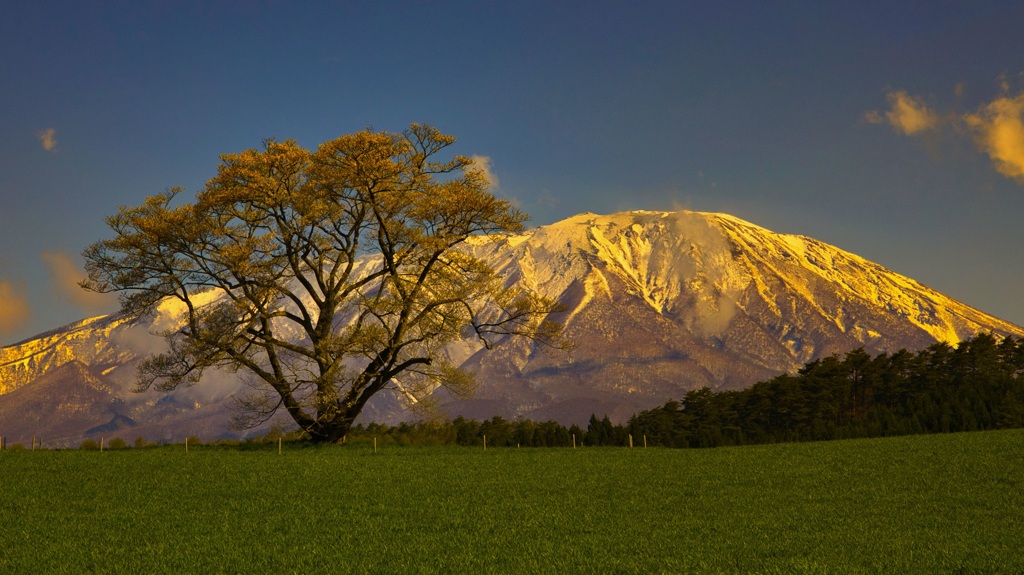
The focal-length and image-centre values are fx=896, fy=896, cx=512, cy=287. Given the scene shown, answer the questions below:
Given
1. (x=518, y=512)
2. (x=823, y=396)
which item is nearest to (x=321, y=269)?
(x=518, y=512)

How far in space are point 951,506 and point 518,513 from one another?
14.4m

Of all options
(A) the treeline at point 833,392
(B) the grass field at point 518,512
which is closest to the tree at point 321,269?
(B) the grass field at point 518,512

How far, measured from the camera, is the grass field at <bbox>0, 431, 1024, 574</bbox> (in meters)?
21.0

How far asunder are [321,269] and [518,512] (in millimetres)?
28069

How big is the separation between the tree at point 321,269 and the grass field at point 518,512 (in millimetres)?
4923

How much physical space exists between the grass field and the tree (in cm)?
492

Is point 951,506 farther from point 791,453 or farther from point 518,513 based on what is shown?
point 791,453

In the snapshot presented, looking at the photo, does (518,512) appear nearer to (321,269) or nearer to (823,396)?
(321,269)

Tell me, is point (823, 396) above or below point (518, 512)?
above

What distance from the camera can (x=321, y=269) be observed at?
53219 millimetres

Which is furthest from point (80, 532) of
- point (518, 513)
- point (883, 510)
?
point (883, 510)

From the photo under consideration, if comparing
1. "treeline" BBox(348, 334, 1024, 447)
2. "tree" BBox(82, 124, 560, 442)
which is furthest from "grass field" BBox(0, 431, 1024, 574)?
"treeline" BBox(348, 334, 1024, 447)

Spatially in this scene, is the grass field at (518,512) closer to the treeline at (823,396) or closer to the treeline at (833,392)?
the treeline at (823,396)

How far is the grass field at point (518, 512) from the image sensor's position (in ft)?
68.8
